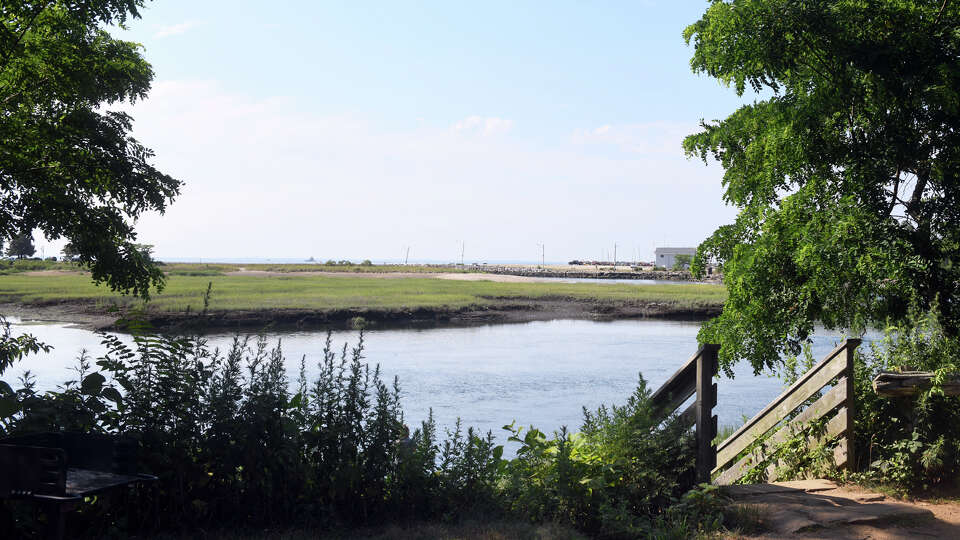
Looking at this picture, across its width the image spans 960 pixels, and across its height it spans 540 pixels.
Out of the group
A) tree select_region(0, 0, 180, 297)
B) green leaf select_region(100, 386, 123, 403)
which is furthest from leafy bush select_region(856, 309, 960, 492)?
tree select_region(0, 0, 180, 297)

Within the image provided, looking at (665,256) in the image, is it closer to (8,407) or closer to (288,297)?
(288,297)

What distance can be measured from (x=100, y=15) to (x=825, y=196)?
8788 mm

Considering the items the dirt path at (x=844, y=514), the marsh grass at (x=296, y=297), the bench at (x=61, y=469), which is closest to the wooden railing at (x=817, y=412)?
the dirt path at (x=844, y=514)

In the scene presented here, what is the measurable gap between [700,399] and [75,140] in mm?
8367

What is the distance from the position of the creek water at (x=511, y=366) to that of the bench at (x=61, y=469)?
876 cm

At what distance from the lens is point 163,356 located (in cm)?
523

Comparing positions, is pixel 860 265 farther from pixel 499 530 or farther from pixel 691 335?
pixel 691 335

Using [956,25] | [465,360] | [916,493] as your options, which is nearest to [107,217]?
[916,493]

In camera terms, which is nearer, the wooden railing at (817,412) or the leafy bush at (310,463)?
the leafy bush at (310,463)

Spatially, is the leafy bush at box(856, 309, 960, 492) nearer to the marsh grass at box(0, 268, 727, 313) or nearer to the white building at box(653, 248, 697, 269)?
the marsh grass at box(0, 268, 727, 313)

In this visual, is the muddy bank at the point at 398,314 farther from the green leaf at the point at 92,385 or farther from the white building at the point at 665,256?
the white building at the point at 665,256

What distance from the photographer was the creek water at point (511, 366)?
18.6 metres

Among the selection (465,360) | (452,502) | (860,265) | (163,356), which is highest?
(860,265)

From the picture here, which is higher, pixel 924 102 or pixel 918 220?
pixel 924 102
